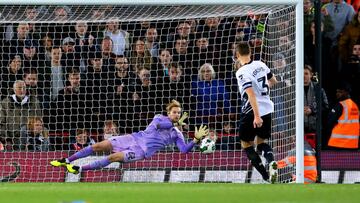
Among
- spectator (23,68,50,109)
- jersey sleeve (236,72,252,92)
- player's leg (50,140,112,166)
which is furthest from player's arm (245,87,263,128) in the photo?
spectator (23,68,50,109)

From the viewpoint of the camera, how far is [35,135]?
14492 mm

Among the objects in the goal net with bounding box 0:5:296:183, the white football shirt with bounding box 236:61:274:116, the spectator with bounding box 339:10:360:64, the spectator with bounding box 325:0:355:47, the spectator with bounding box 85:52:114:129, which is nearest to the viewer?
the white football shirt with bounding box 236:61:274:116

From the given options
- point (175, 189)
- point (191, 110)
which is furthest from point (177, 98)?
point (175, 189)

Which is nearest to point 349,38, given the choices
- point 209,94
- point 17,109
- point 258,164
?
point 209,94

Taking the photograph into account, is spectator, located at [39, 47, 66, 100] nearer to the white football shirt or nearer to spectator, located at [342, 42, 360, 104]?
the white football shirt

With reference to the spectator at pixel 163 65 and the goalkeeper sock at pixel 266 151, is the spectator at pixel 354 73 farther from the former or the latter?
the spectator at pixel 163 65

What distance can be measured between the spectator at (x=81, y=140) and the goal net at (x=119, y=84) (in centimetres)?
1

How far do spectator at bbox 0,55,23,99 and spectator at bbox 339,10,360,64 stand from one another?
173 inches

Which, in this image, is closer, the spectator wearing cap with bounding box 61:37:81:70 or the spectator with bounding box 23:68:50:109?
the spectator with bounding box 23:68:50:109

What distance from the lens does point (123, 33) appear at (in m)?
14.8

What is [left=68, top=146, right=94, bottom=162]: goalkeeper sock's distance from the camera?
14.1 meters

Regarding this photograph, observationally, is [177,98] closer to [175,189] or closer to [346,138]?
[346,138]

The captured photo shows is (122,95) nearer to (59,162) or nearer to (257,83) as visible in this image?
(59,162)

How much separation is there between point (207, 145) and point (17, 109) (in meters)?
2.59
